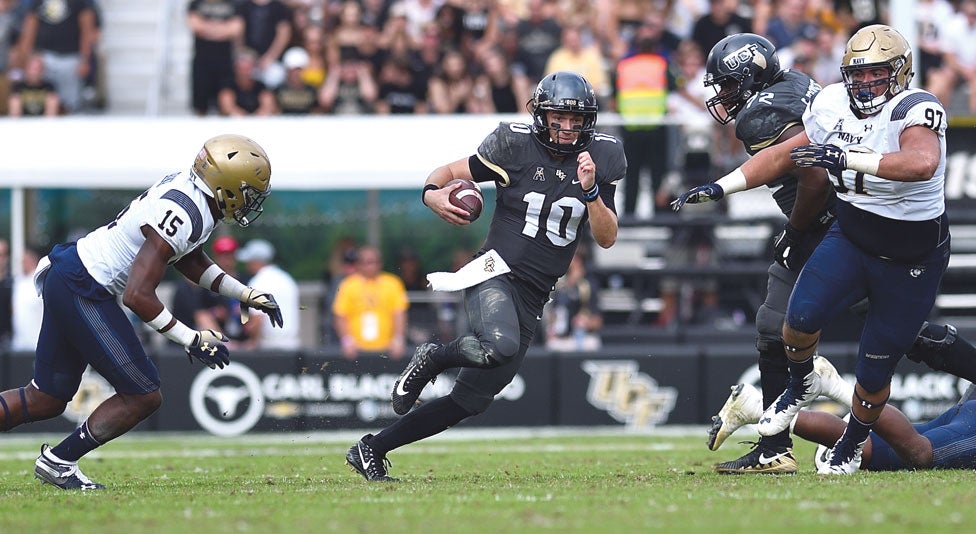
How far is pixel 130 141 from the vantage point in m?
14.5

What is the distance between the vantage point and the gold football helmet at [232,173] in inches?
287

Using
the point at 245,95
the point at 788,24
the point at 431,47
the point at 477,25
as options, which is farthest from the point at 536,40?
the point at 245,95

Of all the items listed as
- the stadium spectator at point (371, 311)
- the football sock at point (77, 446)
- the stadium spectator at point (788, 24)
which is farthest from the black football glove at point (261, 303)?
the stadium spectator at point (788, 24)

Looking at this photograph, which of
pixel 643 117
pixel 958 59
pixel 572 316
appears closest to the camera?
pixel 572 316

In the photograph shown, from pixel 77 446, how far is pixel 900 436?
4.29 metres

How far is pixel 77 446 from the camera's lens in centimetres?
734

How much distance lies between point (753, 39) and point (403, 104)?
26.3 feet

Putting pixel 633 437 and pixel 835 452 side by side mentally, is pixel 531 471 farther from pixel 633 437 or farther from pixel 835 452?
pixel 633 437

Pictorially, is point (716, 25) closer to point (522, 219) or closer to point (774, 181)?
point (774, 181)

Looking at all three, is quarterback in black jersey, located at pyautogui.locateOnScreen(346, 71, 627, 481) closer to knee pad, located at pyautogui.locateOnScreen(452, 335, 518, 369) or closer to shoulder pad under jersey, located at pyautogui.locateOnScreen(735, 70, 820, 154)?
knee pad, located at pyautogui.locateOnScreen(452, 335, 518, 369)

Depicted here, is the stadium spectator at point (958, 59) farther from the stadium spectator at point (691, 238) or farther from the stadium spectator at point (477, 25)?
the stadium spectator at point (477, 25)

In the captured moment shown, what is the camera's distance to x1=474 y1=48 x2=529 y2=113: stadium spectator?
15109 mm

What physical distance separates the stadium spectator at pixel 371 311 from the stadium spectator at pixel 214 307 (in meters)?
1.05

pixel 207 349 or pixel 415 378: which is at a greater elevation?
pixel 207 349
